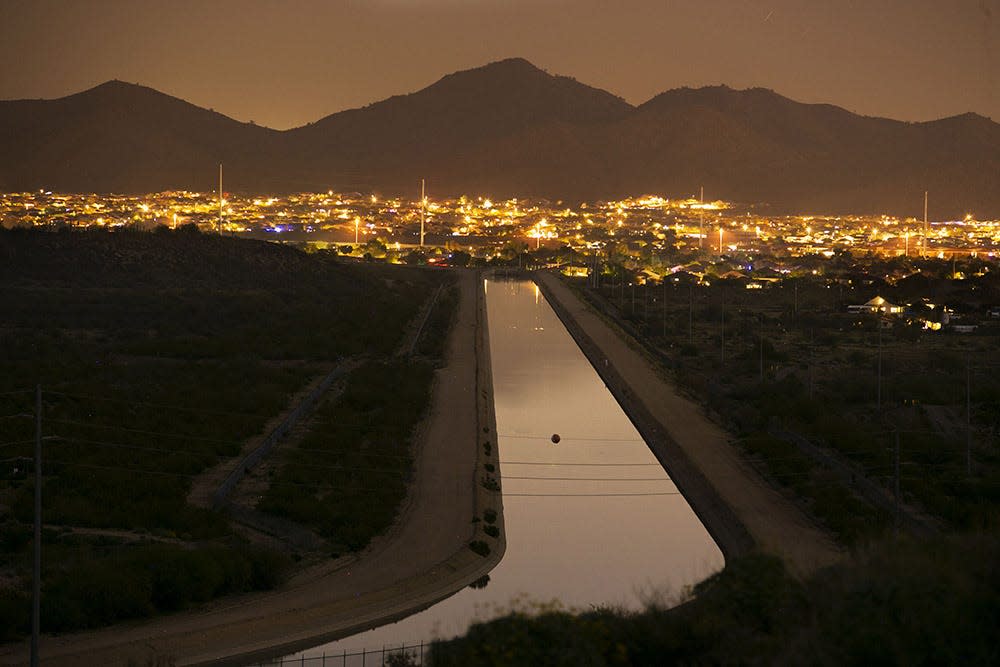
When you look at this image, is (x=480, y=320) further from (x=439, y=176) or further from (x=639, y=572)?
(x=439, y=176)

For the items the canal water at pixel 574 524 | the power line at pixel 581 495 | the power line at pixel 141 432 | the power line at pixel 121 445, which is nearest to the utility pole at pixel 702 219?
the canal water at pixel 574 524

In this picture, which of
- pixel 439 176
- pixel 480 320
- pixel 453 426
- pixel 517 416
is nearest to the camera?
pixel 453 426

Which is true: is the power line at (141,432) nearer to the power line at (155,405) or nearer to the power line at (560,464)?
the power line at (155,405)

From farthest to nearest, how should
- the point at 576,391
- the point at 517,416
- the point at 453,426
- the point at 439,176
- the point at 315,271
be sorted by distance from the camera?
the point at 439,176, the point at 315,271, the point at 576,391, the point at 517,416, the point at 453,426

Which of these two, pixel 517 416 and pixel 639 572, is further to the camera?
pixel 517 416

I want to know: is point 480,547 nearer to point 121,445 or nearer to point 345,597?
point 345,597

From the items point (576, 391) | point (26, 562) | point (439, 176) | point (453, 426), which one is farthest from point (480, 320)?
point (439, 176)

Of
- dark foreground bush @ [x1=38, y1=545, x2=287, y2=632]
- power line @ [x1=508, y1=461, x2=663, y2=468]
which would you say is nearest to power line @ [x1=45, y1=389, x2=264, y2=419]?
power line @ [x1=508, y1=461, x2=663, y2=468]

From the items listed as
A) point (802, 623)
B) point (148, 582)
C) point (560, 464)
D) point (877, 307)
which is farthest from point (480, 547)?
point (877, 307)
